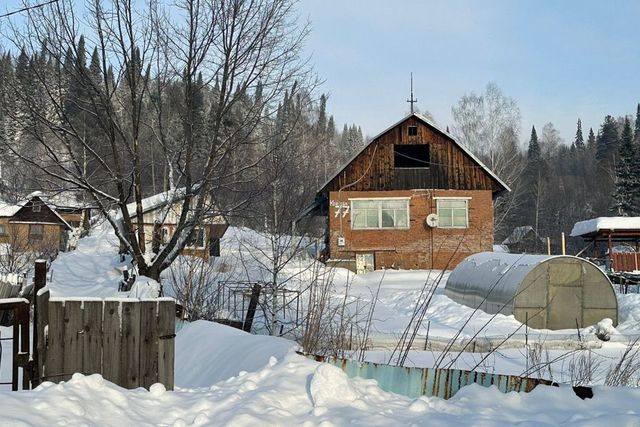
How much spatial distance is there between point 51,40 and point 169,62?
93.8 inches

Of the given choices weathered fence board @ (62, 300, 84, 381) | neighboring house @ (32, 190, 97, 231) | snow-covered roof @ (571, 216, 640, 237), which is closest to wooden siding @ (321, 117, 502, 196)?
snow-covered roof @ (571, 216, 640, 237)

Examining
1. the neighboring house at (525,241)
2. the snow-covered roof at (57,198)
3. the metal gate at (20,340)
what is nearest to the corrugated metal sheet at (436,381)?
the metal gate at (20,340)

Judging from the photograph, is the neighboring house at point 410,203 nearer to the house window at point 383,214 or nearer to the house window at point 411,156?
the house window at point 383,214

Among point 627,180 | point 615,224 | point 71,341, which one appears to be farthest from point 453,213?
point 627,180

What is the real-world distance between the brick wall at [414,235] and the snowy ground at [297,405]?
75.3ft

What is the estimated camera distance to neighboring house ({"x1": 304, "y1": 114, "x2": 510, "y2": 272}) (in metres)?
28.4

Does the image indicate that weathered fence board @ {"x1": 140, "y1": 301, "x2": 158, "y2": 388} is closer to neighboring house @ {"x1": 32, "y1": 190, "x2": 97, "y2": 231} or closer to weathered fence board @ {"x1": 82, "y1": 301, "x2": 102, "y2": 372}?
weathered fence board @ {"x1": 82, "y1": 301, "x2": 102, "y2": 372}

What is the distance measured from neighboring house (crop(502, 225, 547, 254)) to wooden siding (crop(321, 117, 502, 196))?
85.2ft

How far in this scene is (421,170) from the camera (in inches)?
1129

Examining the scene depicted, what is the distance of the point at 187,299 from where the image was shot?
1087 cm

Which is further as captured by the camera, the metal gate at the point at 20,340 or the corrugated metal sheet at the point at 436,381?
the metal gate at the point at 20,340

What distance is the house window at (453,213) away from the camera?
93.9 feet

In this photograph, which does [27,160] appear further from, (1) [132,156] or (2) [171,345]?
(2) [171,345]

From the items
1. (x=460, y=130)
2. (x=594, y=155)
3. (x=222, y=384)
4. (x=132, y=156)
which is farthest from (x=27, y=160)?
(x=594, y=155)
